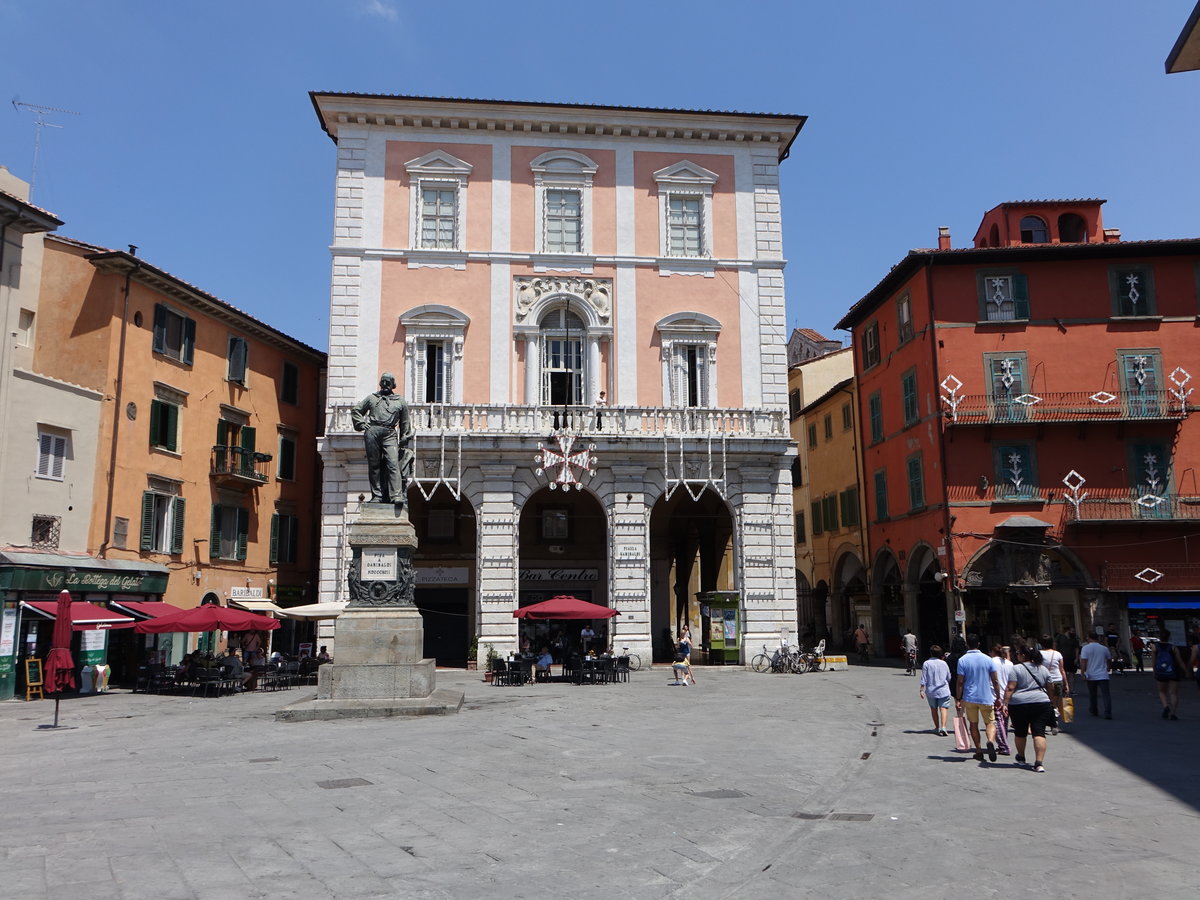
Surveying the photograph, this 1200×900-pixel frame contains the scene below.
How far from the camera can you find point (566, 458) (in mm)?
28812

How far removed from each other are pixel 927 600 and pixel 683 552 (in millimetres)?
9143

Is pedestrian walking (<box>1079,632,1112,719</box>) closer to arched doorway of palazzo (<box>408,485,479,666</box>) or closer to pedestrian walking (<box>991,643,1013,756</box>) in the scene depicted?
pedestrian walking (<box>991,643,1013,756</box>)

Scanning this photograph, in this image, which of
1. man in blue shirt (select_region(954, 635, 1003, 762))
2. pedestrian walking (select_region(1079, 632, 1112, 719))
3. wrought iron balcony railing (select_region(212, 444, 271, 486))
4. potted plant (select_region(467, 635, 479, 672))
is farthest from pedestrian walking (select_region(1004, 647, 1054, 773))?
wrought iron balcony railing (select_region(212, 444, 271, 486))

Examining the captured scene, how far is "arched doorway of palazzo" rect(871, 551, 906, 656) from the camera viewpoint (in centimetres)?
3825

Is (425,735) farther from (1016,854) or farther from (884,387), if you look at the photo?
(884,387)

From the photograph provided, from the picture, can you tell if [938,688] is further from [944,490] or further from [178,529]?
[178,529]

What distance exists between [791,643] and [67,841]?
977 inches

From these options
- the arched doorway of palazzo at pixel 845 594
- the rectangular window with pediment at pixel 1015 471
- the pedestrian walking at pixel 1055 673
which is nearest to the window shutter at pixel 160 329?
the pedestrian walking at pixel 1055 673

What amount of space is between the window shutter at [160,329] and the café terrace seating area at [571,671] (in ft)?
47.2

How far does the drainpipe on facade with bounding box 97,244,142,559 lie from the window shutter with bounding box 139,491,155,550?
52.4 inches

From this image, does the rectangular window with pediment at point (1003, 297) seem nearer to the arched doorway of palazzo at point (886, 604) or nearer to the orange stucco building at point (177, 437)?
the arched doorway of palazzo at point (886, 604)

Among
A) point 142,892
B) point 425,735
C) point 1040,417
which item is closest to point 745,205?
point 1040,417

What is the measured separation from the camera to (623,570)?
29.4 meters

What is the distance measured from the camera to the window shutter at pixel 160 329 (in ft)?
97.8
